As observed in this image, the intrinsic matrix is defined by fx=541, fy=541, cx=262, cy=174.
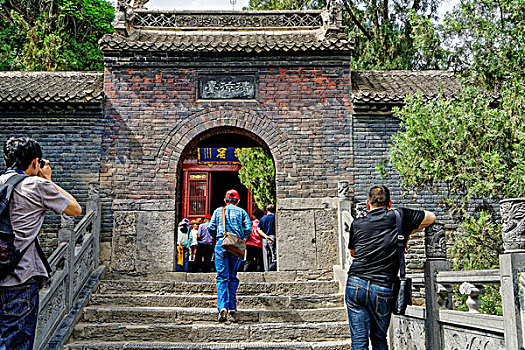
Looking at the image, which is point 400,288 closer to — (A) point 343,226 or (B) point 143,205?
(A) point 343,226

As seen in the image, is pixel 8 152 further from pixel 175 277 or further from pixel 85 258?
pixel 175 277

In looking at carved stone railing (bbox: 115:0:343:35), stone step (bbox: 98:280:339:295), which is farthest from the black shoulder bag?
carved stone railing (bbox: 115:0:343:35)

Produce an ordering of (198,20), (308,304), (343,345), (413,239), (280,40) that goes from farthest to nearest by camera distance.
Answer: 1. (198,20)
2. (280,40)
3. (413,239)
4. (308,304)
5. (343,345)

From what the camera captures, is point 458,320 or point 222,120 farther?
point 222,120

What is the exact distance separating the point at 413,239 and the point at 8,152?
24.4 ft

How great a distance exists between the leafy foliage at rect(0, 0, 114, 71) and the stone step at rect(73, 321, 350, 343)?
1107 centimetres

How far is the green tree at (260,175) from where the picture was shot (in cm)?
1548

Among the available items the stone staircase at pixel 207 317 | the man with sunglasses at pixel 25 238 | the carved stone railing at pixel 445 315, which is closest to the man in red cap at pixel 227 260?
the stone staircase at pixel 207 317

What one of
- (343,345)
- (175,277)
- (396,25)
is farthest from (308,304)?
(396,25)

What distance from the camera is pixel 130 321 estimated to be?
7527 millimetres

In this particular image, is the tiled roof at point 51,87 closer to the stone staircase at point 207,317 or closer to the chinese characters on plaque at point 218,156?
the stone staircase at point 207,317

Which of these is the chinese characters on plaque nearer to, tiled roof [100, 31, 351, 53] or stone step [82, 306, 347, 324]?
tiled roof [100, 31, 351, 53]

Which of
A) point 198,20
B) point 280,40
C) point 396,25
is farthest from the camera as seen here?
point 396,25

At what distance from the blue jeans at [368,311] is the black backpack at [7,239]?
2546 millimetres
